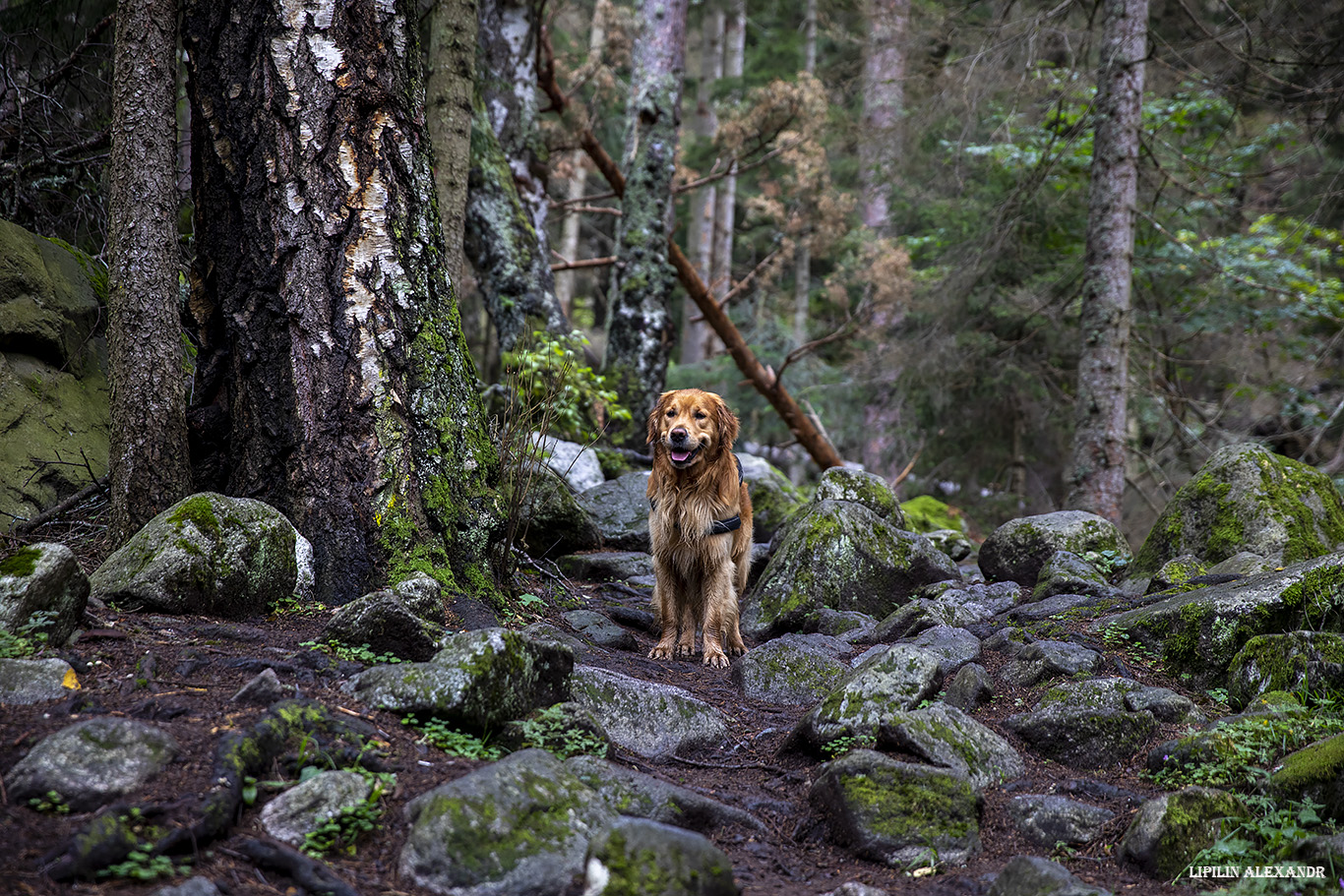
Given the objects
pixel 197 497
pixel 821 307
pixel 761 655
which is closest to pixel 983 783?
pixel 761 655

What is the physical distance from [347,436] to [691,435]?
7.28 ft

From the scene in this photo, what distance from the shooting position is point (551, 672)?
352 cm

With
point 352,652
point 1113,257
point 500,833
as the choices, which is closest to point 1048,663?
point 500,833

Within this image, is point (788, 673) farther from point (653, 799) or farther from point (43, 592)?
point (43, 592)

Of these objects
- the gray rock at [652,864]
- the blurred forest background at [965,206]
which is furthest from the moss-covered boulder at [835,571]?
the gray rock at [652,864]

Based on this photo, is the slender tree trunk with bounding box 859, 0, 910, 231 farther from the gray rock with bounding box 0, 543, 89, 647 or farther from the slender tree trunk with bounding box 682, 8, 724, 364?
the gray rock with bounding box 0, 543, 89, 647

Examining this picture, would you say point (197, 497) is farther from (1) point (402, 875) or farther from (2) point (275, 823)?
(1) point (402, 875)

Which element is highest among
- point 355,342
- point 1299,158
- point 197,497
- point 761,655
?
point 1299,158

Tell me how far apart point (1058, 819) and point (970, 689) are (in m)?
1.06

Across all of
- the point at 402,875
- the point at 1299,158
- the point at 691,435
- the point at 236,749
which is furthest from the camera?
the point at 1299,158

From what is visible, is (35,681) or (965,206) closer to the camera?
(35,681)

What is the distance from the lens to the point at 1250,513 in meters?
5.86

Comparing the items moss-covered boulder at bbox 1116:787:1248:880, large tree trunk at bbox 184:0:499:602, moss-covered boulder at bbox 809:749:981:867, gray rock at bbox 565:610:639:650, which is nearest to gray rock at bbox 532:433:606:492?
gray rock at bbox 565:610:639:650

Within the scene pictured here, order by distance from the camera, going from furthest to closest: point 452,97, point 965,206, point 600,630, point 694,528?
1. point 965,206
2. point 452,97
3. point 694,528
4. point 600,630
